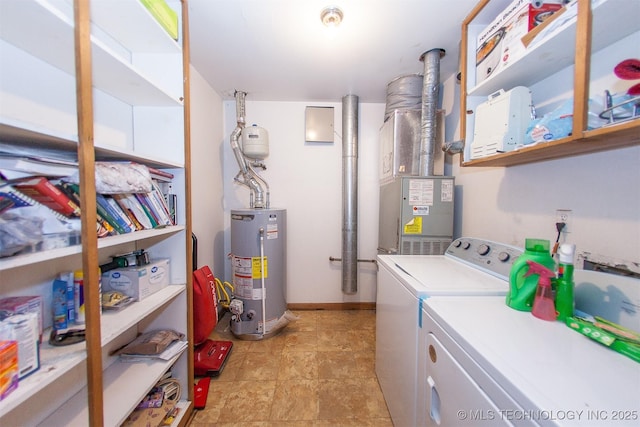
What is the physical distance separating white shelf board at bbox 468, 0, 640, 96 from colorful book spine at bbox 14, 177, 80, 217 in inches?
67.1

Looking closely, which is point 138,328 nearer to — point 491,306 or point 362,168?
point 491,306

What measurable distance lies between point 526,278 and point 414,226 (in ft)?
2.75

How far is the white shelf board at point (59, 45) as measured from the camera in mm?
618

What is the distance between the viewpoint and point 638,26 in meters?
0.71

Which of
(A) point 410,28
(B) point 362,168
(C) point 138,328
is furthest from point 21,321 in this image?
(B) point 362,168

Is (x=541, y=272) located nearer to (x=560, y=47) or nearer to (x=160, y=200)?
(x=560, y=47)

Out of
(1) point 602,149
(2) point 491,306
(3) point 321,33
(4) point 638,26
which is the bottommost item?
(2) point 491,306

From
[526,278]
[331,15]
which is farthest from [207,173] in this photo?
[526,278]

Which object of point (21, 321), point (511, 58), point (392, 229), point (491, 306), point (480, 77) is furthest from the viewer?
point (392, 229)

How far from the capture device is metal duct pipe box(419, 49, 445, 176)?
166cm

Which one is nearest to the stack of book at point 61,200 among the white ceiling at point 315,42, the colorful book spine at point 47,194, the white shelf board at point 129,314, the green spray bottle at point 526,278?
the colorful book spine at point 47,194

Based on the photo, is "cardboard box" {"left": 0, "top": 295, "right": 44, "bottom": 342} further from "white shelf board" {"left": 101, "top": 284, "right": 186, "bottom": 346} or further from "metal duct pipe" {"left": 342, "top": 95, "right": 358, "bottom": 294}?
"metal duct pipe" {"left": 342, "top": 95, "right": 358, "bottom": 294}

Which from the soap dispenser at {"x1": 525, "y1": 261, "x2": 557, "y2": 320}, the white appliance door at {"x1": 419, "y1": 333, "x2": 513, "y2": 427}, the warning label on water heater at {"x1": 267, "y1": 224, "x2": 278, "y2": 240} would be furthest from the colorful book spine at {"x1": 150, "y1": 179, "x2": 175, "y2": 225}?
the soap dispenser at {"x1": 525, "y1": 261, "x2": 557, "y2": 320}

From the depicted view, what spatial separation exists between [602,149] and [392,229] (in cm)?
112
